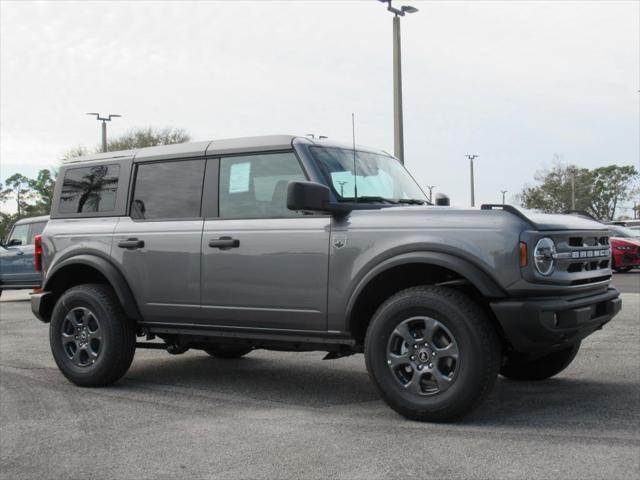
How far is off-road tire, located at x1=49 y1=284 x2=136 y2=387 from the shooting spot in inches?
255

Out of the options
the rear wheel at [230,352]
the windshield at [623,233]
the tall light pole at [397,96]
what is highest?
the tall light pole at [397,96]

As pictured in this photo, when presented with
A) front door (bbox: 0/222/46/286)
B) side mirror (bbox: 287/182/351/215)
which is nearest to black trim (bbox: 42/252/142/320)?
side mirror (bbox: 287/182/351/215)

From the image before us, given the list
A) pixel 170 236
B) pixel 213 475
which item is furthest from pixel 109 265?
pixel 213 475

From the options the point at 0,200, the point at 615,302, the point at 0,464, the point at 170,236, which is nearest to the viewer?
the point at 0,464

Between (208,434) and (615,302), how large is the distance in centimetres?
293

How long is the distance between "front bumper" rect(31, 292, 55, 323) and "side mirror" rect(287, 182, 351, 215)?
2891 millimetres

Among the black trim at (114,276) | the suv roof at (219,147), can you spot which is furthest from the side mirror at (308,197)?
the black trim at (114,276)

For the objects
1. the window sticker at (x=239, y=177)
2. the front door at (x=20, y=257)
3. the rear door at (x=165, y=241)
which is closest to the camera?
the window sticker at (x=239, y=177)

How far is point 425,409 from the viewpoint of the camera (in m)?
4.99

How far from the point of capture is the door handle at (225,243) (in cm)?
587

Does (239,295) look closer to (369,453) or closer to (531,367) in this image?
(369,453)

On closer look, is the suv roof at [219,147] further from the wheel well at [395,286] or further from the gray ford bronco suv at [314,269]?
the wheel well at [395,286]

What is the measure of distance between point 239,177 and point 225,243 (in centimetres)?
54

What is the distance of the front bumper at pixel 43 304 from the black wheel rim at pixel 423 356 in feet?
11.1
